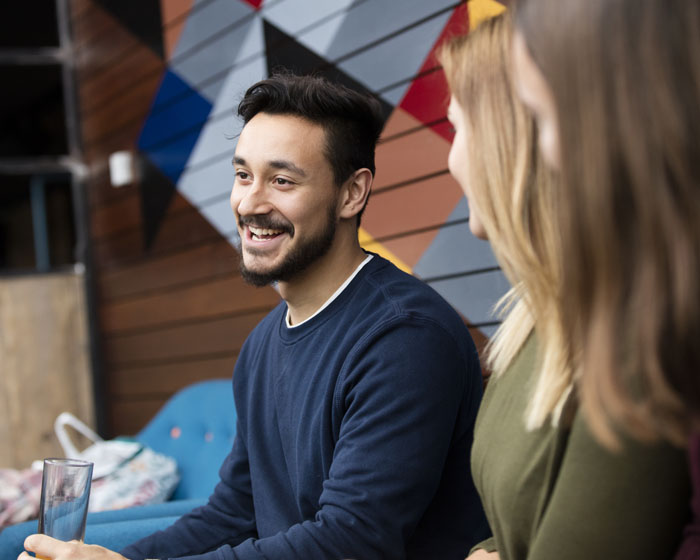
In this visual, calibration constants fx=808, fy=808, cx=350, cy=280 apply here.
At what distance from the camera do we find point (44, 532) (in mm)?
1265

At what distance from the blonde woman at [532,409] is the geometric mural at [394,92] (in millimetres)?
923

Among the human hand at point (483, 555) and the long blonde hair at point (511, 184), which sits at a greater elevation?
the long blonde hair at point (511, 184)

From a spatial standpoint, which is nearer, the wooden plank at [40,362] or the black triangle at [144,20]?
the black triangle at [144,20]

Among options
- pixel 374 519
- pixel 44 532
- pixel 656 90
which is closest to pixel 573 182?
pixel 656 90

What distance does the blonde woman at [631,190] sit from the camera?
702 millimetres

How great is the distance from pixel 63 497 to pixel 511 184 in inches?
32.3

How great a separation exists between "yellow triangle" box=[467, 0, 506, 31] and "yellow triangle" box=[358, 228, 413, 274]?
2.15 ft

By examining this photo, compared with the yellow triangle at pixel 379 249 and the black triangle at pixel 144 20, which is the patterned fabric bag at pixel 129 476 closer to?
the yellow triangle at pixel 379 249

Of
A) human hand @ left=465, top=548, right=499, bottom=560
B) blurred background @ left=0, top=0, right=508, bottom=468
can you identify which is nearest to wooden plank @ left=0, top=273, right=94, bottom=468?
blurred background @ left=0, top=0, right=508, bottom=468

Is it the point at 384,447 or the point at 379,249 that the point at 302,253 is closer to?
the point at 384,447

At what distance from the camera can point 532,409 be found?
968 millimetres

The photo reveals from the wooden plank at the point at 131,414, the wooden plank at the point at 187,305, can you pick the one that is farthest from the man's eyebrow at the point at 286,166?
the wooden plank at the point at 131,414

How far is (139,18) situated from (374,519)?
9.48 feet

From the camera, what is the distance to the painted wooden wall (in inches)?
84.0
